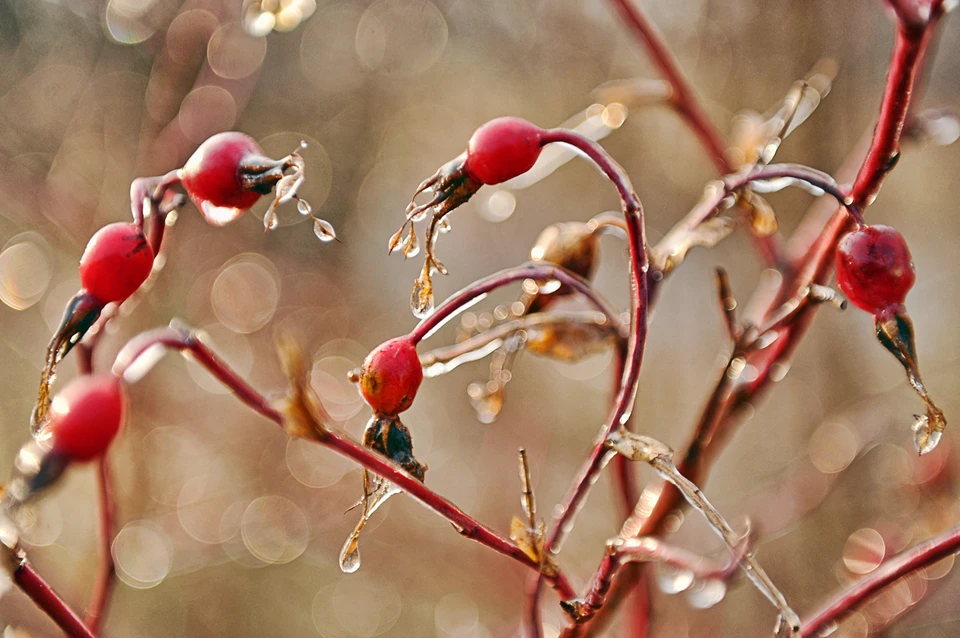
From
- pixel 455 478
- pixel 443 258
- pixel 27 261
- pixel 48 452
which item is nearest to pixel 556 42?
pixel 443 258

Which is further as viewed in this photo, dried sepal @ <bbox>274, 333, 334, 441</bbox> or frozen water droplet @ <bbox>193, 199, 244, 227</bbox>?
frozen water droplet @ <bbox>193, 199, 244, 227</bbox>

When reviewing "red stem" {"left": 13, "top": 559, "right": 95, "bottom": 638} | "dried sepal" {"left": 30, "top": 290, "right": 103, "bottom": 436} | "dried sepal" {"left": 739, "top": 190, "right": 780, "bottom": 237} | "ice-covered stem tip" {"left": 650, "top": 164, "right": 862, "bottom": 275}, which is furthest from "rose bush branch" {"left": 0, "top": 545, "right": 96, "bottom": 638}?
"dried sepal" {"left": 739, "top": 190, "right": 780, "bottom": 237}

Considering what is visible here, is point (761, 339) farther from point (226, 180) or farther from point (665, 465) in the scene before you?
point (226, 180)

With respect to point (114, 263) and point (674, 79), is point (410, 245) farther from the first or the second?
point (674, 79)

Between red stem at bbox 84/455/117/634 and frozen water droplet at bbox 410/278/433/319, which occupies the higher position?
frozen water droplet at bbox 410/278/433/319

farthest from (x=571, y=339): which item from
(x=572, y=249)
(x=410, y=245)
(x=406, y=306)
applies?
(x=406, y=306)

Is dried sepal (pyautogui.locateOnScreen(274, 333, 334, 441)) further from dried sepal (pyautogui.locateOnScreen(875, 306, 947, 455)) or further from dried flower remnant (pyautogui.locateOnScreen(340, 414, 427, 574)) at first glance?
dried sepal (pyautogui.locateOnScreen(875, 306, 947, 455))

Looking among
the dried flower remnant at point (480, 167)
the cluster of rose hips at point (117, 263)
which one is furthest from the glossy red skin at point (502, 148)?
the cluster of rose hips at point (117, 263)
